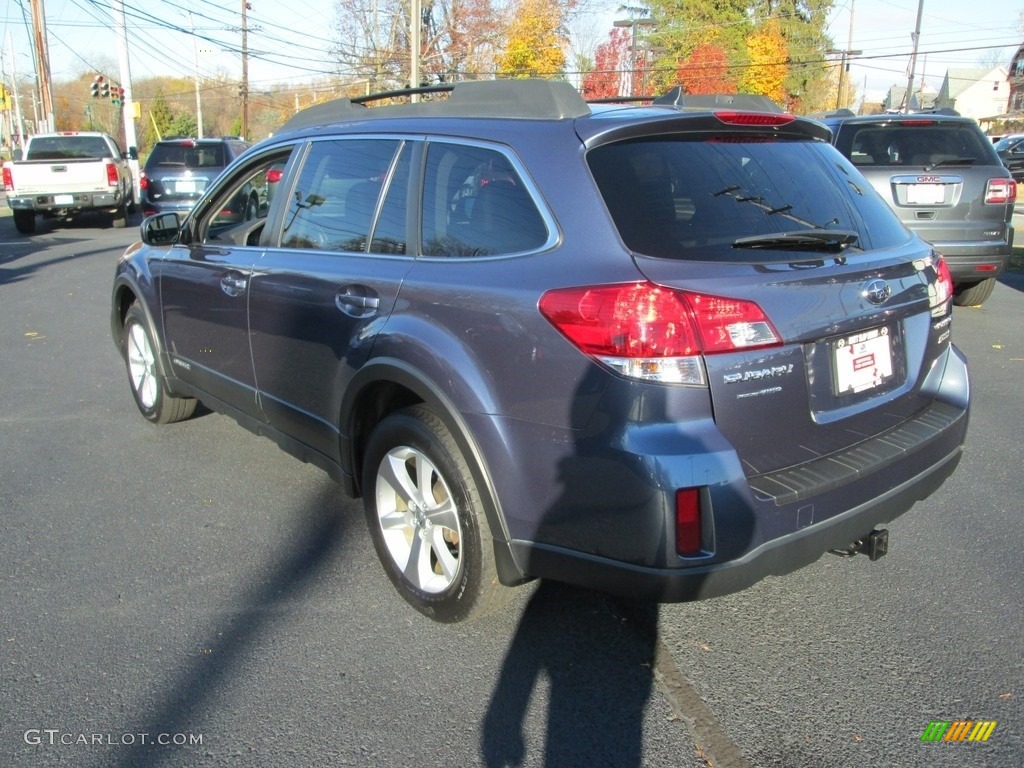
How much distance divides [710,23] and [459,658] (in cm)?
5460

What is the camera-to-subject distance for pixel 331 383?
362 cm

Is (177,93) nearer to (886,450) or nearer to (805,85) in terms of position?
(805,85)

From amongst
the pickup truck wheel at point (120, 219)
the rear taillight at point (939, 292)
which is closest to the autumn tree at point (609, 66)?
the pickup truck wheel at point (120, 219)

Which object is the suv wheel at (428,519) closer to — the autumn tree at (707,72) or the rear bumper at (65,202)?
the rear bumper at (65,202)

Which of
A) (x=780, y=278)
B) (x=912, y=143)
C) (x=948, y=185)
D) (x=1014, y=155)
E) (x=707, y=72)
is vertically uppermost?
(x=707, y=72)

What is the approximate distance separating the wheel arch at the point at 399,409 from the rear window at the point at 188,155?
15459 mm

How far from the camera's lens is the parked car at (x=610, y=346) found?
252 centimetres

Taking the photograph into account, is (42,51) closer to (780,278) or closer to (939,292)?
(939,292)

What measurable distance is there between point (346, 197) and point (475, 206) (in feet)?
2.87

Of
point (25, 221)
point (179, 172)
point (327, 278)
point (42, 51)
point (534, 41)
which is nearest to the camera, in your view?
point (327, 278)

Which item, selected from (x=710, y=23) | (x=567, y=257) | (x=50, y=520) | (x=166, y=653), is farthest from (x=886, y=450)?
(x=710, y=23)

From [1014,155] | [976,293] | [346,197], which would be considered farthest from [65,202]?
[1014,155]

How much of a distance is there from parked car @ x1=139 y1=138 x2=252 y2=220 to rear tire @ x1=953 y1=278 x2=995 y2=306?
42.4 feet

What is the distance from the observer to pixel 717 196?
2869 millimetres
